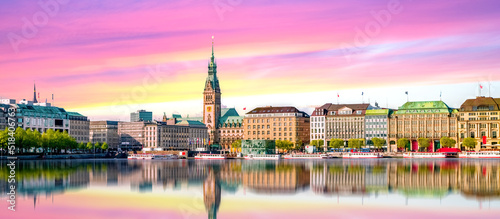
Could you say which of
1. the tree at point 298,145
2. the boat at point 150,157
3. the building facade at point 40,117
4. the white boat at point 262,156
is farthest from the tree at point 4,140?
the tree at point 298,145

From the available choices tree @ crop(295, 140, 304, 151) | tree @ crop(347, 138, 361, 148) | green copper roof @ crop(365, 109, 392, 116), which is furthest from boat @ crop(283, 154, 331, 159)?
tree @ crop(295, 140, 304, 151)

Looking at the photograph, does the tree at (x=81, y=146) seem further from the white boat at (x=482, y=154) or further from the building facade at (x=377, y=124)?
the white boat at (x=482, y=154)

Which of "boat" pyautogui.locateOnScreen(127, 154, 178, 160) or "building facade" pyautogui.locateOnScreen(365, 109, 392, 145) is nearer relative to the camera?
"boat" pyautogui.locateOnScreen(127, 154, 178, 160)

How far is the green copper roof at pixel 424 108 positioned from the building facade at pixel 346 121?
35.8ft

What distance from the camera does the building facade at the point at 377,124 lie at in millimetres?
184500

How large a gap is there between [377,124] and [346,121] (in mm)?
9367

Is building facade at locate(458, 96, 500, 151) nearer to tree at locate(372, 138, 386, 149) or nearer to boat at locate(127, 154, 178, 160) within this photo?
tree at locate(372, 138, 386, 149)

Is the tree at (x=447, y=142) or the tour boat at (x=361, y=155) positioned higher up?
the tree at (x=447, y=142)

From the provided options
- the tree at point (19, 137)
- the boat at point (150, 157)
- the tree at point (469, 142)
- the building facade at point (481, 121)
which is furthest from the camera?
the boat at point (150, 157)

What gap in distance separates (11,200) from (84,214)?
24.4 ft

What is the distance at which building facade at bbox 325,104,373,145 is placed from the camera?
189 metres

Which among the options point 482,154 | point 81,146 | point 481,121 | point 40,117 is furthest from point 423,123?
point 40,117

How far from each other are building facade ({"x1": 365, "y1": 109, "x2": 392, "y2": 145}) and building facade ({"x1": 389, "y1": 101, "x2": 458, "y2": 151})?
1.34 metres

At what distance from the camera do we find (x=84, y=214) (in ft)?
116
